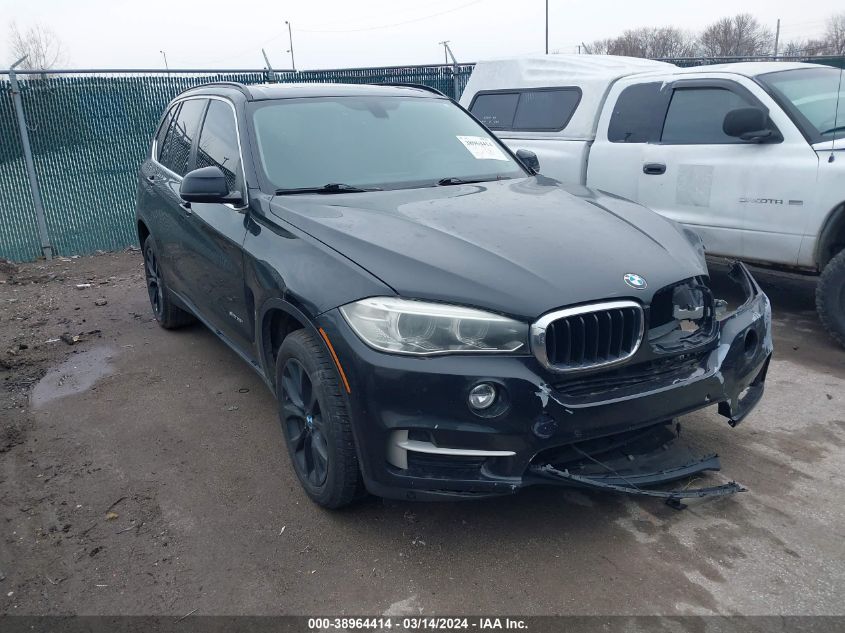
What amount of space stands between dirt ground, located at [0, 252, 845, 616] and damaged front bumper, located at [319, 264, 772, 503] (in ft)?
1.11

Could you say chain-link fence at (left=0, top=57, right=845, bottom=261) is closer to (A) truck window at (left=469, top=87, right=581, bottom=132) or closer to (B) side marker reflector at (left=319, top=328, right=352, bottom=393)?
(A) truck window at (left=469, top=87, right=581, bottom=132)

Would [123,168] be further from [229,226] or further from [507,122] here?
[229,226]

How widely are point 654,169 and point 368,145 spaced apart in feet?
10.1

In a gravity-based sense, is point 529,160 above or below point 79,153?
above

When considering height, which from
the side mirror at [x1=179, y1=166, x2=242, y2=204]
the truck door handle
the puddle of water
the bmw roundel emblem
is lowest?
the puddle of water

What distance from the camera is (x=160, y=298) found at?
19.4 feet

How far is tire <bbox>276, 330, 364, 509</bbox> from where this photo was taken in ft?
9.42

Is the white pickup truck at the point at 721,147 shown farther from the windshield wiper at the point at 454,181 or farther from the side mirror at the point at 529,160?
the windshield wiper at the point at 454,181

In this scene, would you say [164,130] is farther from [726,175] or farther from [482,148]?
[726,175]

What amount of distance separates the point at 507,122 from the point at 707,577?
586 cm

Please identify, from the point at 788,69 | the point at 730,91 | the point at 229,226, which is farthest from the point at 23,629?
the point at 788,69

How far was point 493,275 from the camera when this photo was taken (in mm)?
2736

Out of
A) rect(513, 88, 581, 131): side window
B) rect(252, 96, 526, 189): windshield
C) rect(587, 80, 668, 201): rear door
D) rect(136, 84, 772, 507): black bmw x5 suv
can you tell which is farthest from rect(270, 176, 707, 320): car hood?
rect(513, 88, 581, 131): side window

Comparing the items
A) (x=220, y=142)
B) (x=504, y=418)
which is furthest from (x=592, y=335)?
(x=220, y=142)
